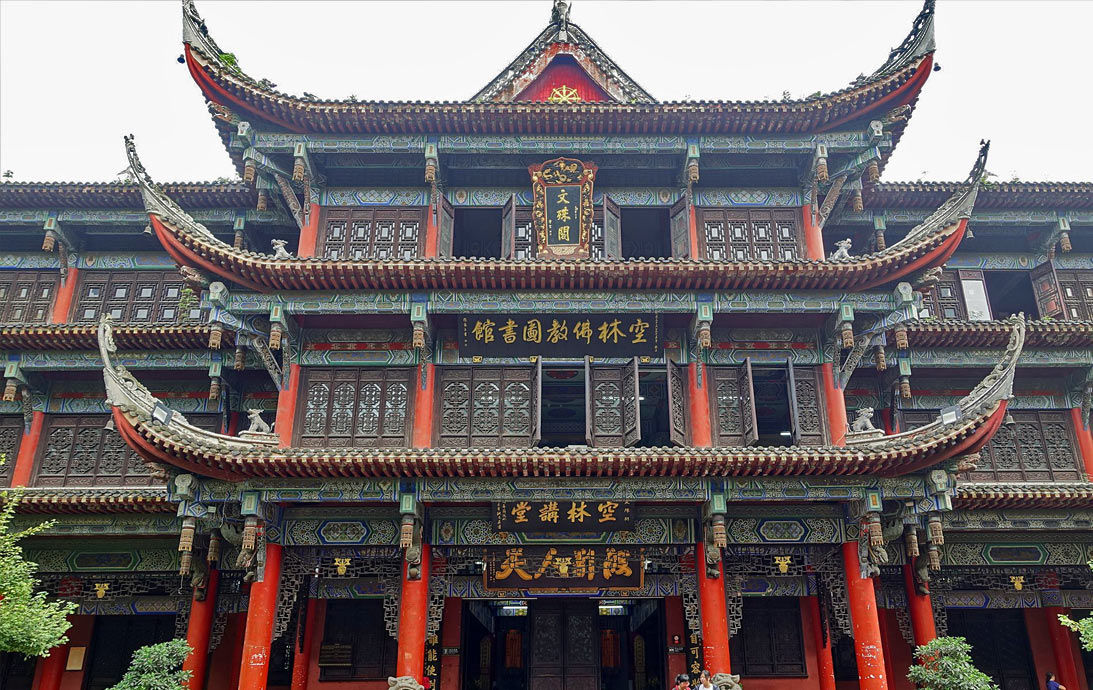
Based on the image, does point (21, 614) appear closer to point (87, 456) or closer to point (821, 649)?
point (87, 456)

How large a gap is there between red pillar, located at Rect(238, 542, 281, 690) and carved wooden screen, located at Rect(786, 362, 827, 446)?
30.2 ft

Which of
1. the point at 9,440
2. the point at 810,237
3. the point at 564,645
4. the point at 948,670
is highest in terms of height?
the point at 810,237

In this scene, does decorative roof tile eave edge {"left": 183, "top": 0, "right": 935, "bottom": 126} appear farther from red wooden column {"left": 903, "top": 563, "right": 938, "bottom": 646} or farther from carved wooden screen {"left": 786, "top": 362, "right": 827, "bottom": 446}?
red wooden column {"left": 903, "top": 563, "right": 938, "bottom": 646}

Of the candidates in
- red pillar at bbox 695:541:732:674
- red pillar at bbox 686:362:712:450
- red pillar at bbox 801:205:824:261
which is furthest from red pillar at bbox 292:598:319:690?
red pillar at bbox 801:205:824:261

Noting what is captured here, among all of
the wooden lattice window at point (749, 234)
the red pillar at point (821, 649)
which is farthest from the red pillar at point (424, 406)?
the red pillar at point (821, 649)

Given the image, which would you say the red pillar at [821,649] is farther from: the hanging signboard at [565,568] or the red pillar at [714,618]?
the hanging signboard at [565,568]

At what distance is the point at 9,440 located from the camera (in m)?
14.7

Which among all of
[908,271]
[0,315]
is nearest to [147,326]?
[0,315]

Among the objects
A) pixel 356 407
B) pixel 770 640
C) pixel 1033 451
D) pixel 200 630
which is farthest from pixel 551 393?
pixel 1033 451

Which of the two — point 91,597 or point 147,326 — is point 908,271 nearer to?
point 147,326

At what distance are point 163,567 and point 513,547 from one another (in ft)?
21.7

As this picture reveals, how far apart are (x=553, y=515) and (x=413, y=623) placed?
285cm

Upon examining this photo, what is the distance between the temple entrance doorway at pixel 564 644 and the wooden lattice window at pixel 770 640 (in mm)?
1569

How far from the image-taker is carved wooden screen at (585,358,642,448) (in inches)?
500
